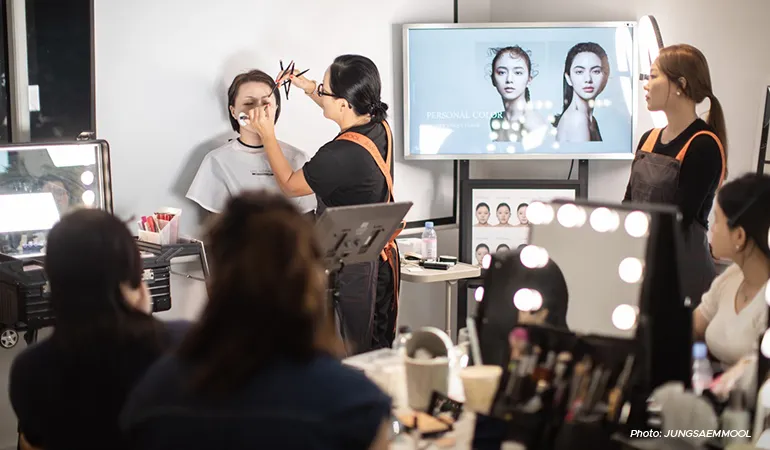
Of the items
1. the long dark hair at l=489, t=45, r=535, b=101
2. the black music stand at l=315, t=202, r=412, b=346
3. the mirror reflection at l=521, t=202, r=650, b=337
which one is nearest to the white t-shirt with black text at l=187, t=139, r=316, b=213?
the black music stand at l=315, t=202, r=412, b=346

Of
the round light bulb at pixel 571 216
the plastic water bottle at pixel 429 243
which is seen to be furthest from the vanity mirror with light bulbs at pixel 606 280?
the plastic water bottle at pixel 429 243

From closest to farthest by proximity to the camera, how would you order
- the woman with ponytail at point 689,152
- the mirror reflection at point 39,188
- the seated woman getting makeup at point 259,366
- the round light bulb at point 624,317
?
the seated woman getting makeup at point 259,366, the round light bulb at point 624,317, the mirror reflection at point 39,188, the woman with ponytail at point 689,152

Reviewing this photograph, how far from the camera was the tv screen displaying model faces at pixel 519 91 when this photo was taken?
4.17m

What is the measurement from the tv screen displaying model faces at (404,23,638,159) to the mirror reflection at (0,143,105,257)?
1.65m

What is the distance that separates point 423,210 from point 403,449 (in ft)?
9.44

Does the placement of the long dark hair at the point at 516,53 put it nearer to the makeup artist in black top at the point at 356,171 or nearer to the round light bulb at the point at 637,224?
the makeup artist in black top at the point at 356,171

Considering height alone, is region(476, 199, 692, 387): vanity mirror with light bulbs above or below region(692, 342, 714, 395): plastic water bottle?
above

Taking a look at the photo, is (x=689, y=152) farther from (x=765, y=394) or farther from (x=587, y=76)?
(x=765, y=394)

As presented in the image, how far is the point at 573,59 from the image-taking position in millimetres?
4184

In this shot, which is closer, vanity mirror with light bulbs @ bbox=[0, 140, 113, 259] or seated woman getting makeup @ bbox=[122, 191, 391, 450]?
seated woman getting makeup @ bbox=[122, 191, 391, 450]

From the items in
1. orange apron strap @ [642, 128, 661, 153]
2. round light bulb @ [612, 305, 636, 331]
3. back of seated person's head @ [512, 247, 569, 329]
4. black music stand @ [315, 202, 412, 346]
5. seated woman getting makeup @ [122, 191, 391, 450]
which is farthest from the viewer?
orange apron strap @ [642, 128, 661, 153]

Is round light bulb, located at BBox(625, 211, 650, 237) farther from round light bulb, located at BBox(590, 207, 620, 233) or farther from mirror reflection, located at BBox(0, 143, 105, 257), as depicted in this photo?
mirror reflection, located at BBox(0, 143, 105, 257)

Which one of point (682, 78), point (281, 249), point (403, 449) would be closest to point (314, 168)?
point (682, 78)

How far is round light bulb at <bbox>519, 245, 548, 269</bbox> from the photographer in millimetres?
1908
